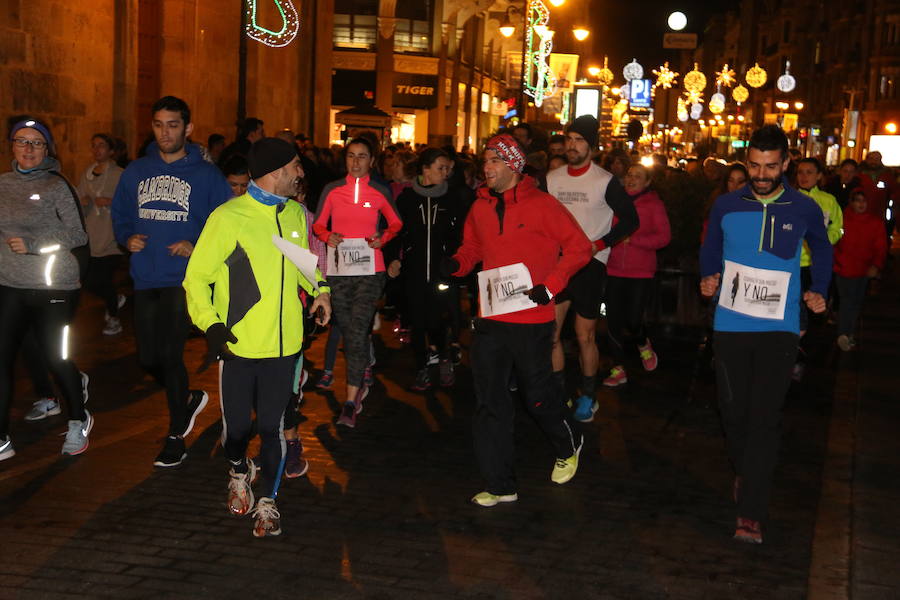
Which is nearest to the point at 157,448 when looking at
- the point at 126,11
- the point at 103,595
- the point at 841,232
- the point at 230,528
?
the point at 230,528

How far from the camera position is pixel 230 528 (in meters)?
5.89

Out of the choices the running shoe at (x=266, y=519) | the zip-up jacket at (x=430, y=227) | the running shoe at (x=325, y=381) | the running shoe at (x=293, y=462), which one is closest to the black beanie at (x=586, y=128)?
the zip-up jacket at (x=430, y=227)

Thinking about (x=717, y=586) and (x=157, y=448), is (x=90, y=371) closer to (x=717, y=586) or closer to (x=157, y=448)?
(x=157, y=448)

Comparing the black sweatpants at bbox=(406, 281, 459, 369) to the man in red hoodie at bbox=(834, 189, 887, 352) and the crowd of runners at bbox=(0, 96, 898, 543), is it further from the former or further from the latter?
the man in red hoodie at bbox=(834, 189, 887, 352)

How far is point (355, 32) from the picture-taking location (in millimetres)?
45750

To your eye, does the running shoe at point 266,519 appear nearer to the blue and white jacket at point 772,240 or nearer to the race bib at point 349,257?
the blue and white jacket at point 772,240

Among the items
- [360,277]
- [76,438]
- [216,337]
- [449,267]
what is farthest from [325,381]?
[216,337]

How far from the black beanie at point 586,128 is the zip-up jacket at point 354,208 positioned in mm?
1503

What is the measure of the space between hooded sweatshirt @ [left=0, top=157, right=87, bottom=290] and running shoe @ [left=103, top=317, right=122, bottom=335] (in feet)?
15.3

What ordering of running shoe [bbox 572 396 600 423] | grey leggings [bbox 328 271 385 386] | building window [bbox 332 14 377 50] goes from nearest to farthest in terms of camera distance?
grey leggings [bbox 328 271 385 386]
running shoe [bbox 572 396 600 423]
building window [bbox 332 14 377 50]

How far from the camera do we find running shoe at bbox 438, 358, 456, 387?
32.3ft

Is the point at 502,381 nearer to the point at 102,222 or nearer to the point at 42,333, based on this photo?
the point at 42,333

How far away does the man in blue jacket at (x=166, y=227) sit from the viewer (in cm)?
689

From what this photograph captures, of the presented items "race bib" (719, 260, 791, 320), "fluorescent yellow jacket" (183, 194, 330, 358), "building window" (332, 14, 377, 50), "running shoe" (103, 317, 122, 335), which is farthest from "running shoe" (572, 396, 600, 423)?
"building window" (332, 14, 377, 50)
